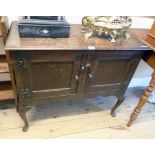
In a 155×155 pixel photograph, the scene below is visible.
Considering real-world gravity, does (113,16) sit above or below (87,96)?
above

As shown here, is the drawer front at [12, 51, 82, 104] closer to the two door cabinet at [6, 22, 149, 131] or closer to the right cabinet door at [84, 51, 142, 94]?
the two door cabinet at [6, 22, 149, 131]

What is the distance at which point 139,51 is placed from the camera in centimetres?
119

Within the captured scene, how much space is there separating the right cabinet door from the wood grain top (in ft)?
0.31

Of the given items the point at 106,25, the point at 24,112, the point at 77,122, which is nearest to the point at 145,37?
the point at 106,25

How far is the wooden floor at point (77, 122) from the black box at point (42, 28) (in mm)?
802

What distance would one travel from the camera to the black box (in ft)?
3.29

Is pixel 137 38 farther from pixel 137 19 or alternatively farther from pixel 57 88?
pixel 57 88

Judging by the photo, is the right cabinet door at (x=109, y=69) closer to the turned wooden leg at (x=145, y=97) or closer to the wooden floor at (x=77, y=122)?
the turned wooden leg at (x=145, y=97)

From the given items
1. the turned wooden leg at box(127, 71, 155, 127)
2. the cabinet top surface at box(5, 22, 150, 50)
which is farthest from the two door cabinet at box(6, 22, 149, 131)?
the turned wooden leg at box(127, 71, 155, 127)

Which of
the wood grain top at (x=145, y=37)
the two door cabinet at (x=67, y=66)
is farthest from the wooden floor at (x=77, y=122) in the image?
the wood grain top at (x=145, y=37)

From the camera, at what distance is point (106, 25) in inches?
44.6
